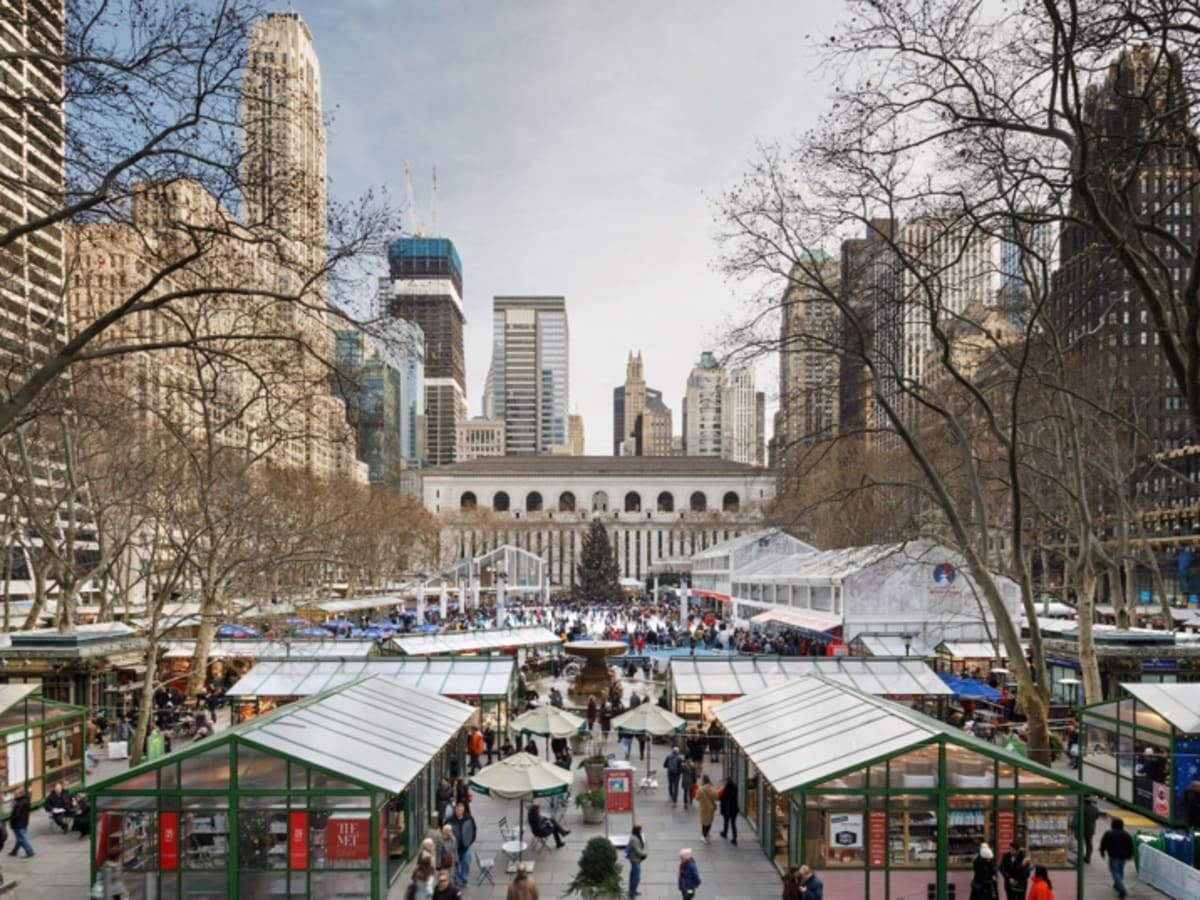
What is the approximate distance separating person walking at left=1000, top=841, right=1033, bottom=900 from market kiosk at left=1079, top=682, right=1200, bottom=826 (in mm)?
4214

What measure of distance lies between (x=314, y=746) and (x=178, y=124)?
7.64 metres

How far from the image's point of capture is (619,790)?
54.7 ft

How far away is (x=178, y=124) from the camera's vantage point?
9.20 m

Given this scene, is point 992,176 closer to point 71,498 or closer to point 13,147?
point 71,498

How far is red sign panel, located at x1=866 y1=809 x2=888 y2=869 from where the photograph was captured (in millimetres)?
12133

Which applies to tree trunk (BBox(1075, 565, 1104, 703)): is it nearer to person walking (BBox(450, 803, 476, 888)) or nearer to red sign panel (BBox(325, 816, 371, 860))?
person walking (BBox(450, 803, 476, 888))

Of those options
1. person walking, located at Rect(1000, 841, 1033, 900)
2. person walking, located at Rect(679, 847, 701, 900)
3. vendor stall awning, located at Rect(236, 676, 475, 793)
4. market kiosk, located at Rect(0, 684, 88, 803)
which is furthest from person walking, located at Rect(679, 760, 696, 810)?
market kiosk, located at Rect(0, 684, 88, 803)

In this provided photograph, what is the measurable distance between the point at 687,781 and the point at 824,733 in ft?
16.0

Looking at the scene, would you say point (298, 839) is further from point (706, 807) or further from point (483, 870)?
point (706, 807)

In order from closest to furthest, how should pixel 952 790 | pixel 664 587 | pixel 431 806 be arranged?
pixel 952 790 < pixel 431 806 < pixel 664 587

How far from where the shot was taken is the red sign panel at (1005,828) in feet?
40.0

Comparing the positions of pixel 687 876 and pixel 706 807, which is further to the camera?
pixel 706 807

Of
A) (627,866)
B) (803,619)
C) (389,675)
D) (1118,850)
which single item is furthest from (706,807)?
(803,619)

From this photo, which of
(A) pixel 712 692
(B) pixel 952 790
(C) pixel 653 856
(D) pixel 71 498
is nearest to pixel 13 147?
(D) pixel 71 498
